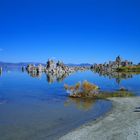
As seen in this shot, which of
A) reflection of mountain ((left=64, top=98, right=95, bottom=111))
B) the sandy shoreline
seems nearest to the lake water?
reflection of mountain ((left=64, top=98, right=95, bottom=111))

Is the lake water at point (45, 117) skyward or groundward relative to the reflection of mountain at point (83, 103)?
groundward

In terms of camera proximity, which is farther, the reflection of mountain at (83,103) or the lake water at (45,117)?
the reflection of mountain at (83,103)

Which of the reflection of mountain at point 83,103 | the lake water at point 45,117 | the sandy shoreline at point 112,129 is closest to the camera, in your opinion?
the sandy shoreline at point 112,129

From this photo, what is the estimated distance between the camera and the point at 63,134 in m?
22.5

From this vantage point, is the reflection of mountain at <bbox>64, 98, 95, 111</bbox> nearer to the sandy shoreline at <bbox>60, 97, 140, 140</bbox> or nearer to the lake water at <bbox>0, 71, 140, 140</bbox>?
the lake water at <bbox>0, 71, 140, 140</bbox>

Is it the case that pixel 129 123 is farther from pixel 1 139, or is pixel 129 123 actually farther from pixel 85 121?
pixel 1 139

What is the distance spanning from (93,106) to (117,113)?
23.2ft

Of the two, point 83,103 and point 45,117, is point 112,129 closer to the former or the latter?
point 45,117

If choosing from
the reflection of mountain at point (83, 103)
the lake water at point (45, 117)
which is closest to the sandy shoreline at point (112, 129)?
the lake water at point (45, 117)

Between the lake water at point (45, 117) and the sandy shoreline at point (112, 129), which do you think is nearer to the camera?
the sandy shoreline at point (112, 129)

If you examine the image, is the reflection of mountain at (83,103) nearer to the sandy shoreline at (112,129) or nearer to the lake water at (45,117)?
the lake water at (45,117)

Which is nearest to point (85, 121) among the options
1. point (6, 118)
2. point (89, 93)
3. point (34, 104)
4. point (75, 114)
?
point (75, 114)

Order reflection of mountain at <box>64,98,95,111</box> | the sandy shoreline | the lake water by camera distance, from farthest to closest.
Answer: reflection of mountain at <box>64,98,95,111</box>
the lake water
the sandy shoreline

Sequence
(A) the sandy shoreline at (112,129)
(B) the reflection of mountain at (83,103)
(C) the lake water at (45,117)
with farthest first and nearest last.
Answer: (B) the reflection of mountain at (83,103) < (C) the lake water at (45,117) < (A) the sandy shoreline at (112,129)
